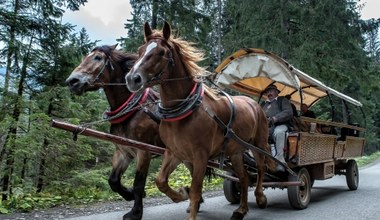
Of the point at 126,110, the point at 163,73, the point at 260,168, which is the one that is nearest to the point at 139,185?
the point at 126,110

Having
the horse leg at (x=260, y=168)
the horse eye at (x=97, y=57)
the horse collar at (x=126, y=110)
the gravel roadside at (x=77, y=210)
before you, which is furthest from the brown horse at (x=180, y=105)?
the gravel roadside at (x=77, y=210)

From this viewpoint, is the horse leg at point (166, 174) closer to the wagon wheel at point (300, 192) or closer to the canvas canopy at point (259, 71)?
the wagon wheel at point (300, 192)

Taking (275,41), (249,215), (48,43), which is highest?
(275,41)

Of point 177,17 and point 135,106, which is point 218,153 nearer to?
point 135,106

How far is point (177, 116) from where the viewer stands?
173 inches

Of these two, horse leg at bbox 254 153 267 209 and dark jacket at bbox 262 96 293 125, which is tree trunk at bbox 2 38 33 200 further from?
dark jacket at bbox 262 96 293 125

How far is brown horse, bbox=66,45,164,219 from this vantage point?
5.39 m

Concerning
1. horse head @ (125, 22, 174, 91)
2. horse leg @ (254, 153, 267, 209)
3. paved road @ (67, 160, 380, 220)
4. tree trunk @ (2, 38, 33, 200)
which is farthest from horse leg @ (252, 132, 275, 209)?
tree trunk @ (2, 38, 33, 200)

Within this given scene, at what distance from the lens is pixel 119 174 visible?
5754 mm

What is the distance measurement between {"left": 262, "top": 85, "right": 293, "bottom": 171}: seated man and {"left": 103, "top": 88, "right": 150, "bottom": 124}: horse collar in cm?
258

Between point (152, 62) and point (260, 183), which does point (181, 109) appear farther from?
point (260, 183)

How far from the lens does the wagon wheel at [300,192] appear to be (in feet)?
21.4

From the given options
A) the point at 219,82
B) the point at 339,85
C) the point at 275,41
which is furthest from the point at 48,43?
the point at 339,85

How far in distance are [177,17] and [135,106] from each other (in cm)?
1100
